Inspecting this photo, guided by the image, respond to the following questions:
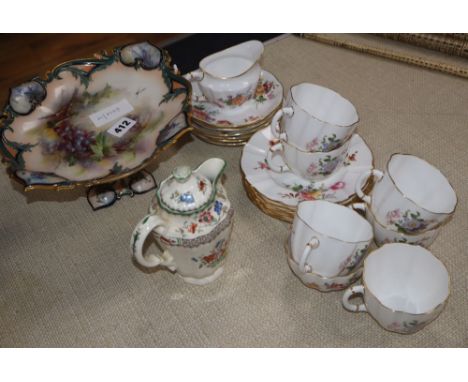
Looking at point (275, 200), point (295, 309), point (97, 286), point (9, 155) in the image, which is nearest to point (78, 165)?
point (9, 155)

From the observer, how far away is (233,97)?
135 centimetres

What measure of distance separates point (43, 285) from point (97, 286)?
136 mm

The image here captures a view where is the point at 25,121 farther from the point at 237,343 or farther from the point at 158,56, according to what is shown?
the point at 237,343

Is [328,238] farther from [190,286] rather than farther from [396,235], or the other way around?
[190,286]

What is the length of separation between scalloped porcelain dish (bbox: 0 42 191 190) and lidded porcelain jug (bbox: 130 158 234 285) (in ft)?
0.65

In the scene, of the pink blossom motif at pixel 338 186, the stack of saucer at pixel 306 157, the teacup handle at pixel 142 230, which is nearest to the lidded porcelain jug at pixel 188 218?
the teacup handle at pixel 142 230

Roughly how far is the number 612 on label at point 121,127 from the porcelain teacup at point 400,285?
25.5 inches

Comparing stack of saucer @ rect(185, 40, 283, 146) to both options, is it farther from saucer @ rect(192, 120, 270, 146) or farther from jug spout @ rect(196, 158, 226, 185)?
jug spout @ rect(196, 158, 226, 185)

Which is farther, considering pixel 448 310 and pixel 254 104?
pixel 254 104

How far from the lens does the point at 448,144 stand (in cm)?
138

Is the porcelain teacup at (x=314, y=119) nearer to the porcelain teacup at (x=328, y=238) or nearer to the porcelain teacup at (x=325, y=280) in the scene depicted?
the porcelain teacup at (x=328, y=238)

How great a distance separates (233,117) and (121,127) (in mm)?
351

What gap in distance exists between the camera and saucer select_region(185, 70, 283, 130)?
1371 millimetres

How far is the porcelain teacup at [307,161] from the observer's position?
1.14 metres
